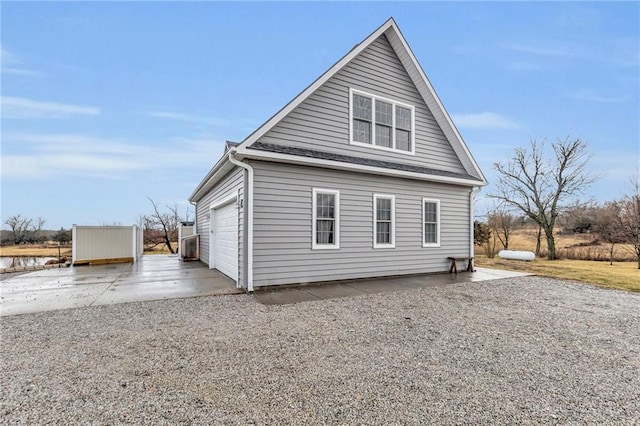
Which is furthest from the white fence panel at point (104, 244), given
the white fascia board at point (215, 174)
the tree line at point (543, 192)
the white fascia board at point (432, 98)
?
the tree line at point (543, 192)

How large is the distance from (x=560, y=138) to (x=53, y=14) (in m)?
25.3

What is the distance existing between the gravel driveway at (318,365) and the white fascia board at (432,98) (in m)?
6.08

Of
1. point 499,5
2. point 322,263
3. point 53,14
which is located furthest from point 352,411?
point 499,5

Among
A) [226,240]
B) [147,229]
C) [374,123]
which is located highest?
[374,123]

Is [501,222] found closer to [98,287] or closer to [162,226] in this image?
[98,287]

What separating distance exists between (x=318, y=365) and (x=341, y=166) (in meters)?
5.32

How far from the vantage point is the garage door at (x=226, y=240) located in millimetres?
7930

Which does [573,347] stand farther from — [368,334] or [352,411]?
[352,411]

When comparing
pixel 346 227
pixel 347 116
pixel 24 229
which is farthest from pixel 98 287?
pixel 24 229

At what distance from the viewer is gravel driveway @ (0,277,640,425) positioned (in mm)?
2371

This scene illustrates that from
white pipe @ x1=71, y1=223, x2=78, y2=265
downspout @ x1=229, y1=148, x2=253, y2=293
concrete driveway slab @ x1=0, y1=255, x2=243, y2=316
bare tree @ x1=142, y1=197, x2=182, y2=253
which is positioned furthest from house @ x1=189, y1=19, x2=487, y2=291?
bare tree @ x1=142, y1=197, x2=182, y2=253

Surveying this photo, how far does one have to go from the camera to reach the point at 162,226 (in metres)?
23.3

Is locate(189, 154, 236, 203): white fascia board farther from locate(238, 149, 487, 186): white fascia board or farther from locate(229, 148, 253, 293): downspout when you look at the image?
locate(238, 149, 487, 186): white fascia board

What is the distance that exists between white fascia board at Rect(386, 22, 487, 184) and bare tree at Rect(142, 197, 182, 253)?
1963 centimetres
